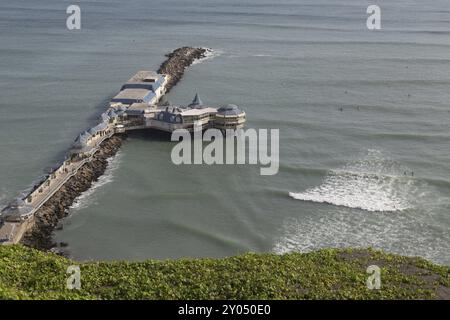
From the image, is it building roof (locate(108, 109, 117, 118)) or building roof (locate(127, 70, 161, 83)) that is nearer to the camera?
building roof (locate(108, 109, 117, 118))

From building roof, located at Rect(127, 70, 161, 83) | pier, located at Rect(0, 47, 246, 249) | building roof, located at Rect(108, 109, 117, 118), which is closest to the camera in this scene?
pier, located at Rect(0, 47, 246, 249)

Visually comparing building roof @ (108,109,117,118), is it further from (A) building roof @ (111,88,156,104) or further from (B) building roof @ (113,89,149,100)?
(B) building roof @ (113,89,149,100)

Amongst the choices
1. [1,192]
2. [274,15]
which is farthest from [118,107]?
[274,15]

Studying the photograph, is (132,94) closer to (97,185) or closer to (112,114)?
(112,114)

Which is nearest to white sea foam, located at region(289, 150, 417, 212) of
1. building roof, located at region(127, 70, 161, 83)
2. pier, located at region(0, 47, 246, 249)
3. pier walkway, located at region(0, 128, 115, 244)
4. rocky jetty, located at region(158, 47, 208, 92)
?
pier, located at region(0, 47, 246, 249)

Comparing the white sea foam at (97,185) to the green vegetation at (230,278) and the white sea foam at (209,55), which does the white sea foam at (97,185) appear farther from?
the white sea foam at (209,55)
